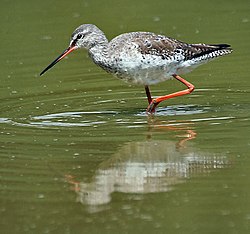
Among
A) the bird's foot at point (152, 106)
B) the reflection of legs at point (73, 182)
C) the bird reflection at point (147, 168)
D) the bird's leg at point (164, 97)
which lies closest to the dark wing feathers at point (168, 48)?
the bird's leg at point (164, 97)

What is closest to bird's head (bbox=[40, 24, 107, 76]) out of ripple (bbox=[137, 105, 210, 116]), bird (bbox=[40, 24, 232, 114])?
bird (bbox=[40, 24, 232, 114])

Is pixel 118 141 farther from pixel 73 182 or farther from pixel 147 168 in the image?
pixel 73 182

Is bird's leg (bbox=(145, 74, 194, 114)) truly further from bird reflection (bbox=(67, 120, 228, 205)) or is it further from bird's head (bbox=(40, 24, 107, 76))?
bird reflection (bbox=(67, 120, 228, 205))

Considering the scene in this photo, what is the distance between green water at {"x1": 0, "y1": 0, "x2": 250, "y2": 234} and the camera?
10328 mm

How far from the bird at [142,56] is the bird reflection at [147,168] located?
1982 millimetres

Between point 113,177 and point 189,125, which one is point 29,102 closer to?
point 189,125

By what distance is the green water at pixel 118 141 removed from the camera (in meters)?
10.3

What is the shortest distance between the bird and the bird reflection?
198 centimetres

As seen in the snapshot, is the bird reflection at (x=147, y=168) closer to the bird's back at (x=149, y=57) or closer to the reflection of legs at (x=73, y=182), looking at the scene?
the reflection of legs at (x=73, y=182)

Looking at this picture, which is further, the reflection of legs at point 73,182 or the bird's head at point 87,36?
the bird's head at point 87,36

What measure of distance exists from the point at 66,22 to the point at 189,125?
9.60 meters

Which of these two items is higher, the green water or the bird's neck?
the bird's neck

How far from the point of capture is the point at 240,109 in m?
15.3

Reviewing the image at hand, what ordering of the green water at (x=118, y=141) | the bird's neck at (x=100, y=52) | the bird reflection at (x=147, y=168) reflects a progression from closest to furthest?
the green water at (x=118, y=141) → the bird reflection at (x=147, y=168) → the bird's neck at (x=100, y=52)
